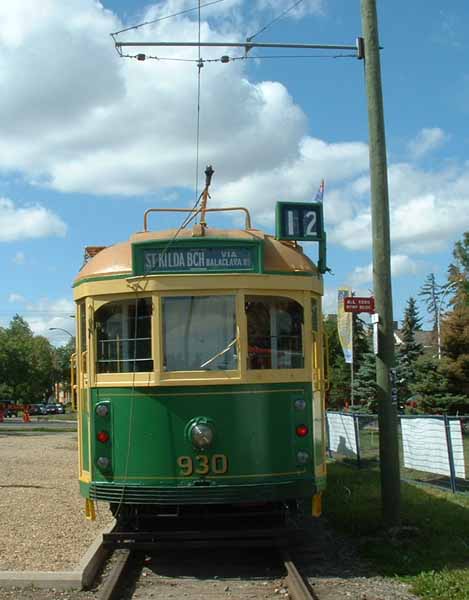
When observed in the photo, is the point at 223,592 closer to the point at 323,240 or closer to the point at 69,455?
the point at 323,240

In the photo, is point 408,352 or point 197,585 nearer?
point 197,585

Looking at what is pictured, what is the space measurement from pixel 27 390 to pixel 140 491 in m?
71.0

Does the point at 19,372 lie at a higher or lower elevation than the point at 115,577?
higher

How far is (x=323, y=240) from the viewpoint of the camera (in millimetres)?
8539

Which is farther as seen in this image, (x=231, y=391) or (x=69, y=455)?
(x=69, y=455)

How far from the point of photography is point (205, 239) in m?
7.76

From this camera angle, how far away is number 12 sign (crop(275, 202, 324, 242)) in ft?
27.2

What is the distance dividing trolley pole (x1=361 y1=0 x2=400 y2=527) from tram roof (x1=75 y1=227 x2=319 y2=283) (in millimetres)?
1129

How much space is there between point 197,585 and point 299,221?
12.3 ft

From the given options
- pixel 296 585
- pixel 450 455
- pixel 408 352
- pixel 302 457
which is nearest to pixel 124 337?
pixel 302 457

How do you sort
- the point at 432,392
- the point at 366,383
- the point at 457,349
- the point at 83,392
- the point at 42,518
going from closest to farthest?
the point at 83,392
the point at 42,518
the point at 432,392
the point at 366,383
the point at 457,349

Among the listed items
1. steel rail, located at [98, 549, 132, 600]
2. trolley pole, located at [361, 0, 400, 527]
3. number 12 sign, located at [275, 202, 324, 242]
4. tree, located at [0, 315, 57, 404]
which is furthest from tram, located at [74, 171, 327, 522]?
tree, located at [0, 315, 57, 404]

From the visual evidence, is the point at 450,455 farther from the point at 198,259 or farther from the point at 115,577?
the point at 115,577

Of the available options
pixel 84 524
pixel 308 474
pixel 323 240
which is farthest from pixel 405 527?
pixel 84 524
